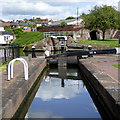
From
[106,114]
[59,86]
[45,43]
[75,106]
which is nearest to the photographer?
[106,114]

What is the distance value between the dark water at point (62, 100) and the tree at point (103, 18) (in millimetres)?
25037

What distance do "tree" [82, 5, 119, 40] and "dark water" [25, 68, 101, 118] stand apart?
2504cm

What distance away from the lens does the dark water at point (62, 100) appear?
259 inches

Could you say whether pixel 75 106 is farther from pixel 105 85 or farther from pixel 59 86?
pixel 59 86

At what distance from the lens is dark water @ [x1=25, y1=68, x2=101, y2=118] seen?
21.5 feet

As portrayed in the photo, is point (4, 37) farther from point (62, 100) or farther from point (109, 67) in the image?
point (62, 100)

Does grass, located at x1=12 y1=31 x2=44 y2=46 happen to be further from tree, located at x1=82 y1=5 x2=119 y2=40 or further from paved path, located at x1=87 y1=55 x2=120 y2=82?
paved path, located at x1=87 y1=55 x2=120 y2=82

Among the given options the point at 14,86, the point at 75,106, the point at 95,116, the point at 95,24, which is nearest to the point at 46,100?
the point at 75,106

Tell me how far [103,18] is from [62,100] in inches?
1171

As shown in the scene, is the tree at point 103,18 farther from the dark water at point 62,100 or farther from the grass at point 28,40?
the dark water at point 62,100

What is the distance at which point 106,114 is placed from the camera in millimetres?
→ 6234

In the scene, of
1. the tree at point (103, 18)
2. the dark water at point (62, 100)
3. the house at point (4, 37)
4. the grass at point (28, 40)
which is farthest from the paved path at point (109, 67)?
the house at point (4, 37)

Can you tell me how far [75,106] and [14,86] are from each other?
2319mm

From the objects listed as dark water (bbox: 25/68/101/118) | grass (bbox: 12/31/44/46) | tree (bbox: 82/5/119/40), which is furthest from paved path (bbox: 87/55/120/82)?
grass (bbox: 12/31/44/46)
